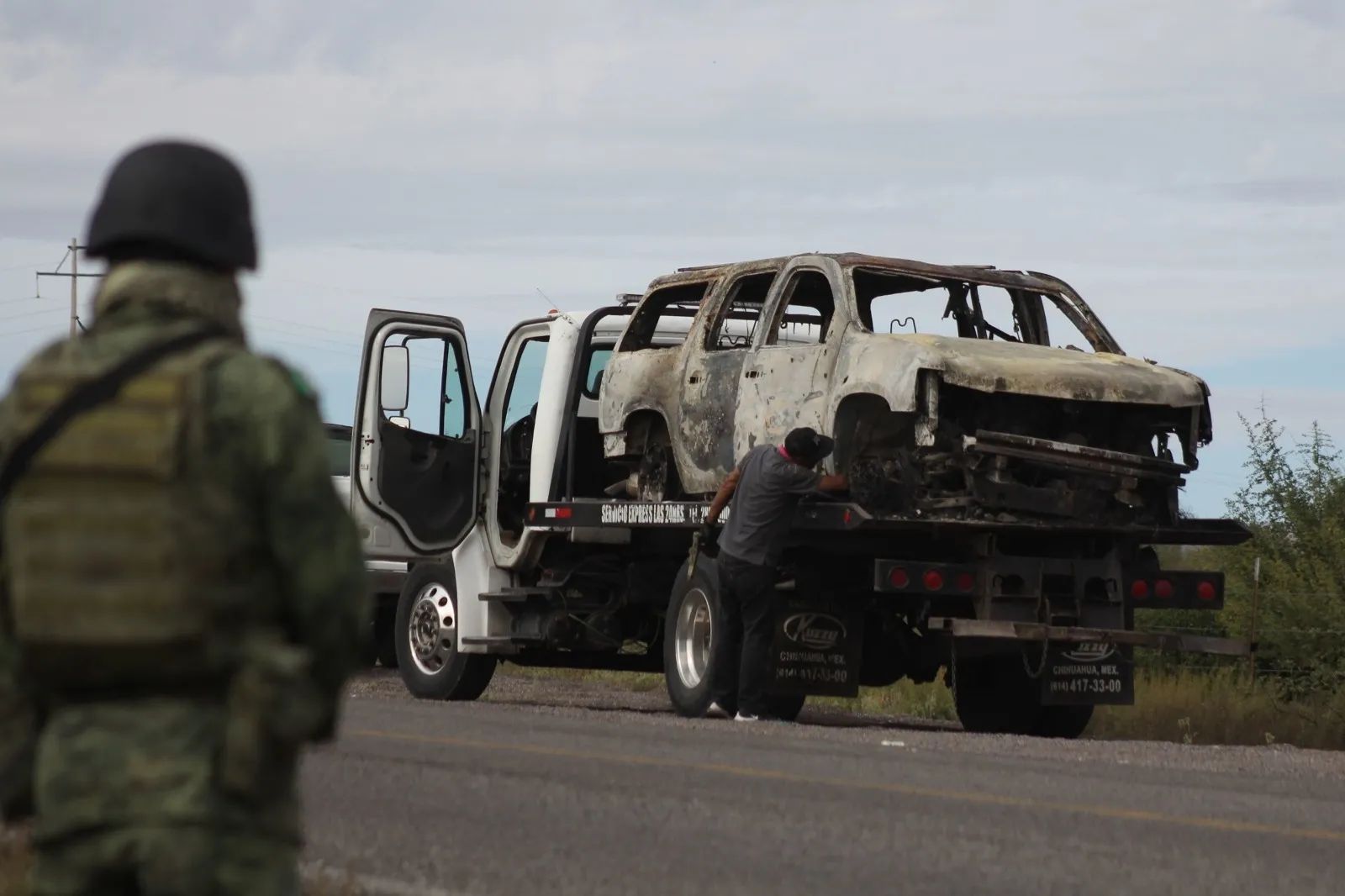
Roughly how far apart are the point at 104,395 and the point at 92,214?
0.96ft

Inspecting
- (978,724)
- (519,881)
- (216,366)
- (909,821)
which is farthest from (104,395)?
Result: (978,724)

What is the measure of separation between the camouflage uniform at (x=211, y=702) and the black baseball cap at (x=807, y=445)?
10166mm

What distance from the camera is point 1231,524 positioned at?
14.5m

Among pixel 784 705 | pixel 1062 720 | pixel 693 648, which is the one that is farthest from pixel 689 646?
pixel 1062 720

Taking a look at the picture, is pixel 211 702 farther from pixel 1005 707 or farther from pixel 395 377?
pixel 395 377

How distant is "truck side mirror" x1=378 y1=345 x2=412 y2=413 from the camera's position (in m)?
16.3

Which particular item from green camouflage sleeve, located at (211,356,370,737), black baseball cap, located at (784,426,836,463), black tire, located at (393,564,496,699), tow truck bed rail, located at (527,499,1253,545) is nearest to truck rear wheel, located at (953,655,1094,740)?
tow truck bed rail, located at (527,499,1253,545)

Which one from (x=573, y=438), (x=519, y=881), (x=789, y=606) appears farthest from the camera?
(x=573, y=438)

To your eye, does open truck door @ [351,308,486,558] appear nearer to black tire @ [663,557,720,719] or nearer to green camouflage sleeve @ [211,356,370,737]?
black tire @ [663,557,720,719]

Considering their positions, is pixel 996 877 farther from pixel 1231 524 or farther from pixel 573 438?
pixel 573 438

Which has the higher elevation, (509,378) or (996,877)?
(509,378)

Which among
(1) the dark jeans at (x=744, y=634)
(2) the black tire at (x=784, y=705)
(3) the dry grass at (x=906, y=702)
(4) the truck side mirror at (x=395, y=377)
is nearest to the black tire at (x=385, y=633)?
(3) the dry grass at (x=906, y=702)

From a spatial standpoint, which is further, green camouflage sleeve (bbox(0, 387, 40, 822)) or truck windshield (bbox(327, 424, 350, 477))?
truck windshield (bbox(327, 424, 350, 477))

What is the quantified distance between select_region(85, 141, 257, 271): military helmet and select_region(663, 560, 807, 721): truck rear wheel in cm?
1133
